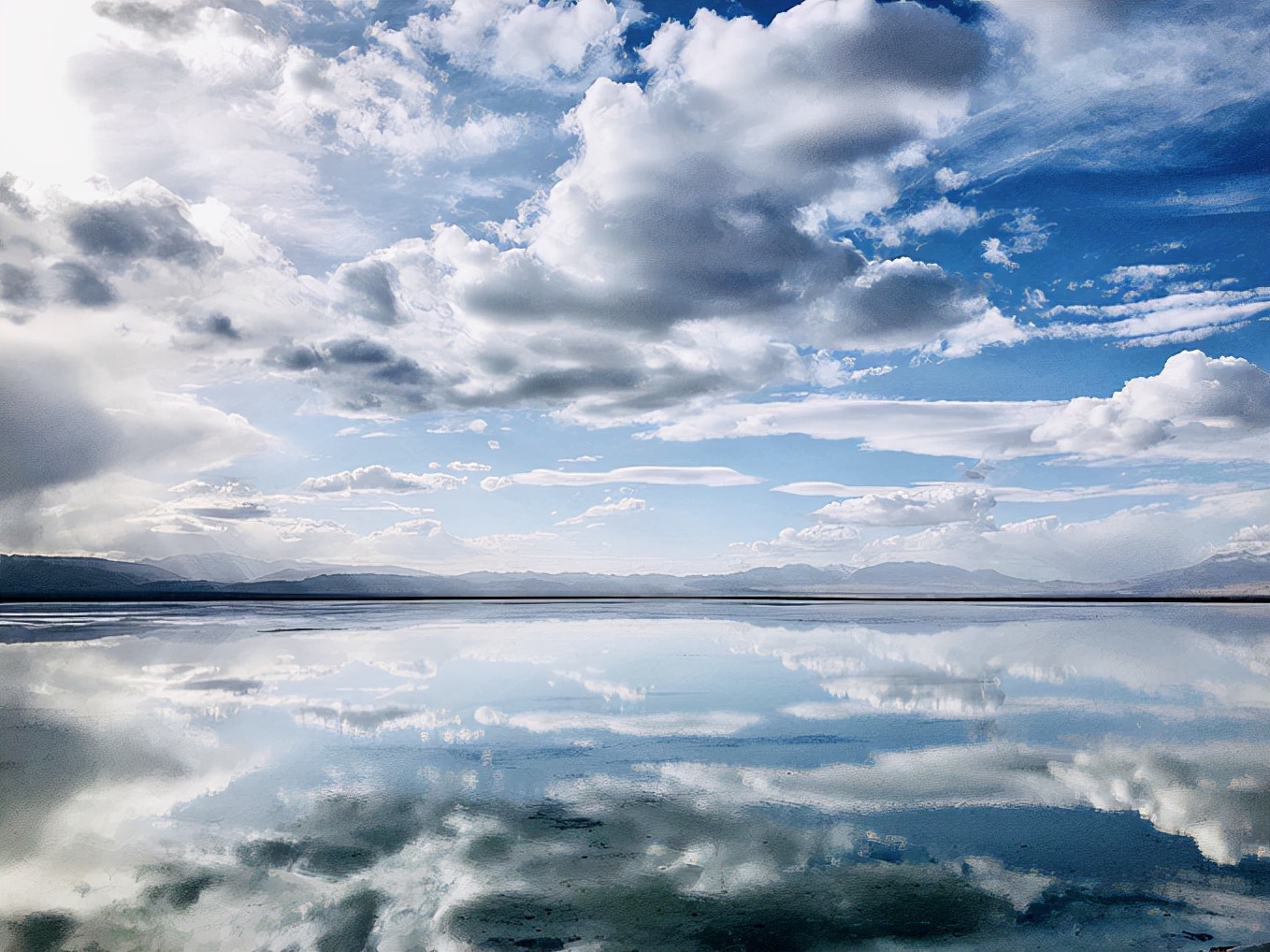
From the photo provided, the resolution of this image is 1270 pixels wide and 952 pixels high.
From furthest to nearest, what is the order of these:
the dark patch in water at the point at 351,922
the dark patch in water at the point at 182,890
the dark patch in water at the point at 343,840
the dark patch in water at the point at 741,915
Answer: the dark patch in water at the point at 343,840, the dark patch in water at the point at 182,890, the dark patch in water at the point at 741,915, the dark patch in water at the point at 351,922

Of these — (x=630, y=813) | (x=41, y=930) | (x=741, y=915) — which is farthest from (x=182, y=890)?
(x=741, y=915)

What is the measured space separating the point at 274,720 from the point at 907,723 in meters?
16.5

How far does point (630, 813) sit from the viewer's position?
12.6 metres

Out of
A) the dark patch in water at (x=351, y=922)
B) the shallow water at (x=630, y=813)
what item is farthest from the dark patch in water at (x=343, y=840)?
the dark patch in water at (x=351, y=922)

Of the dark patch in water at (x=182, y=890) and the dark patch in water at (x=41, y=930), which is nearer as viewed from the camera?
the dark patch in water at (x=41, y=930)

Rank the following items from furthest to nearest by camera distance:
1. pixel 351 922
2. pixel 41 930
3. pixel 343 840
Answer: pixel 343 840 < pixel 351 922 < pixel 41 930

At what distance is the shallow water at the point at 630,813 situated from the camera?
8.81 m

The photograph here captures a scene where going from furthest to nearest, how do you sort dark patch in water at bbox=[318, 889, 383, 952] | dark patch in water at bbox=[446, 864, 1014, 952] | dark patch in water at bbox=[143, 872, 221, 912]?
dark patch in water at bbox=[143, 872, 221, 912] → dark patch in water at bbox=[446, 864, 1014, 952] → dark patch in water at bbox=[318, 889, 383, 952]

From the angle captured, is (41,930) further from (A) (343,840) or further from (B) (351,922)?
(A) (343,840)

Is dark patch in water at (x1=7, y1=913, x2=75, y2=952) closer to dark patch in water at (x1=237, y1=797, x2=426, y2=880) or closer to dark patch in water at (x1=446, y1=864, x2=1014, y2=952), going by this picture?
dark patch in water at (x1=237, y1=797, x2=426, y2=880)

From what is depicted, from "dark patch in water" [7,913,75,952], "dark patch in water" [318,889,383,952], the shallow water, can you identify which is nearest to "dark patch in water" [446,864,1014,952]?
the shallow water

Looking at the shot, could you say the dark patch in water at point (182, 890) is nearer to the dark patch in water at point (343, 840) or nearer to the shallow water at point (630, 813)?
the shallow water at point (630, 813)

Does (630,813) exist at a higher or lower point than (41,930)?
lower

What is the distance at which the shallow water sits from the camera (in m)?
8.81
